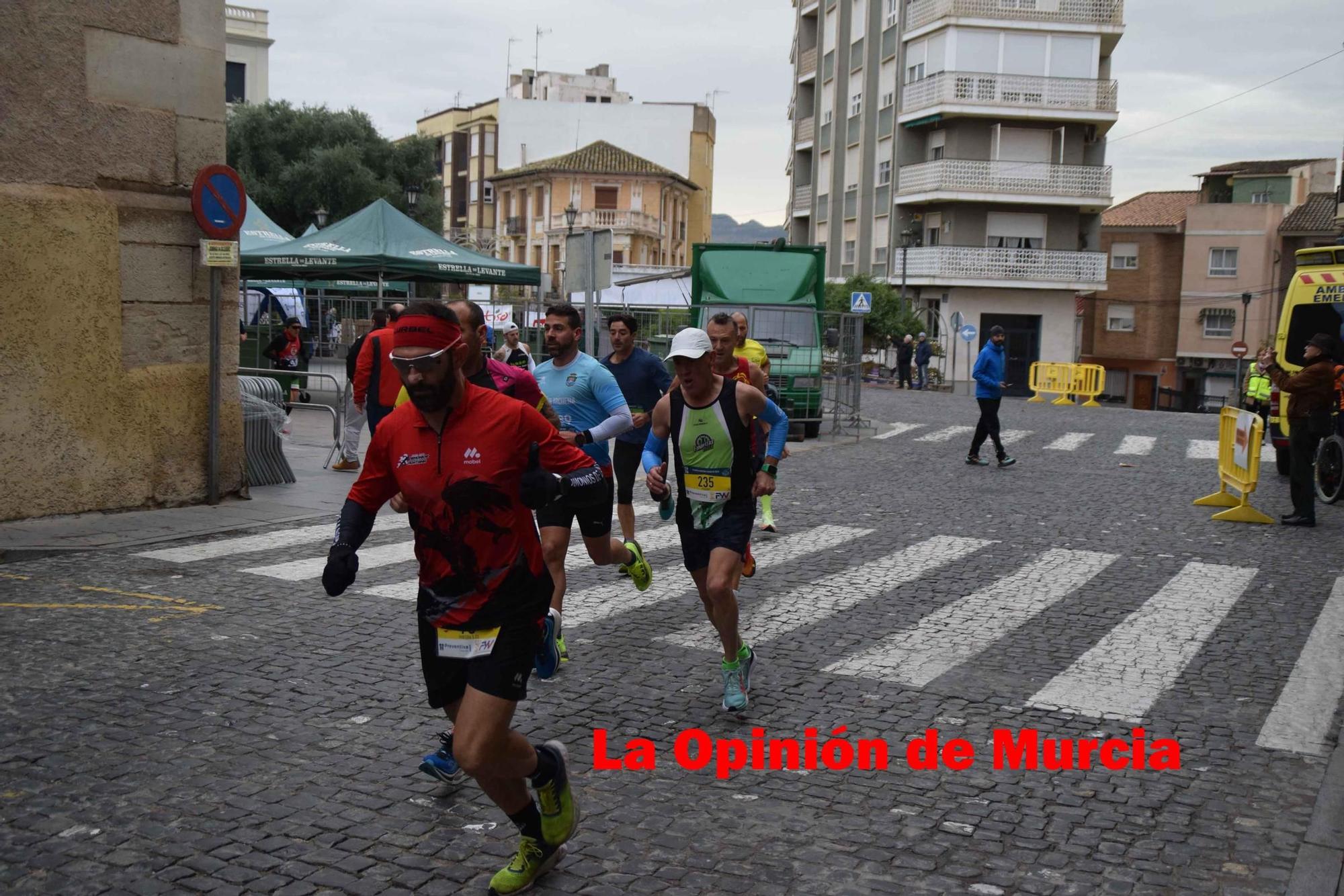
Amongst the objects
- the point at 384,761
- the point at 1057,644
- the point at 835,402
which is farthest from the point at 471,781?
the point at 835,402

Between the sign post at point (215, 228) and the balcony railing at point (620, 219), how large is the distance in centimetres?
6668

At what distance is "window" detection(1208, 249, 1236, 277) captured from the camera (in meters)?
57.9

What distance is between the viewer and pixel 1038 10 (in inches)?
1909

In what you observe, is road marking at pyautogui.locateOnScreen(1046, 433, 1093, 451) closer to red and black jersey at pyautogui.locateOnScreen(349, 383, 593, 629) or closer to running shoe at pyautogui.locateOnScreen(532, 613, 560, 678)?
running shoe at pyautogui.locateOnScreen(532, 613, 560, 678)

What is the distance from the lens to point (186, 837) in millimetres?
4500

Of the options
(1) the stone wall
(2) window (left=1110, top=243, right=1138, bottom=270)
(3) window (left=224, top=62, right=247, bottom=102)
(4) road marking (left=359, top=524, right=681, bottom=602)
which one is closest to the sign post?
(1) the stone wall

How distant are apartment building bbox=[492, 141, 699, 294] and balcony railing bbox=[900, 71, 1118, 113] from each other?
31.5 m

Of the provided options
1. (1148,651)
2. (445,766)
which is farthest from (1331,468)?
(445,766)

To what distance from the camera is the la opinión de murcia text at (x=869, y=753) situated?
17.9 feet

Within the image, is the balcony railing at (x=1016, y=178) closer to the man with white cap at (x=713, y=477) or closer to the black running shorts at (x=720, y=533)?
the man with white cap at (x=713, y=477)

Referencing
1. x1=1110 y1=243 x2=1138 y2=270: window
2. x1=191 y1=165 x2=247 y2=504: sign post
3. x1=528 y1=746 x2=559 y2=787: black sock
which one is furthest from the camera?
x1=1110 y1=243 x2=1138 y2=270: window

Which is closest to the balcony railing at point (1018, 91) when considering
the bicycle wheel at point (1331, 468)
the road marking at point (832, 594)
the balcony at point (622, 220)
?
the balcony at point (622, 220)

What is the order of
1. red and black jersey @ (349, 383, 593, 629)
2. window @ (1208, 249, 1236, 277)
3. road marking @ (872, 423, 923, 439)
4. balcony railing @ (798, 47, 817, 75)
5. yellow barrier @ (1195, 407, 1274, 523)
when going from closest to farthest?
A: red and black jersey @ (349, 383, 593, 629), yellow barrier @ (1195, 407, 1274, 523), road marking @ (872, 423, 923, 439), window @ (1208, 249, 1236, 277), balcony railing @ (798, 47, 817, 75)

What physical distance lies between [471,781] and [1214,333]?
59554 mm
